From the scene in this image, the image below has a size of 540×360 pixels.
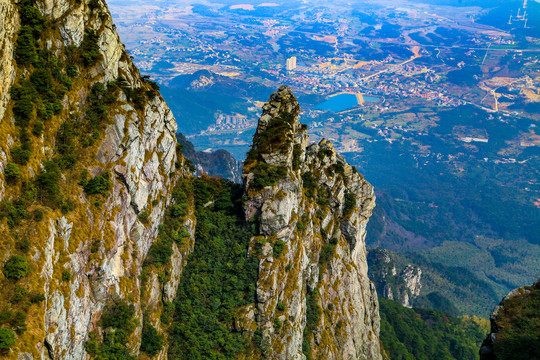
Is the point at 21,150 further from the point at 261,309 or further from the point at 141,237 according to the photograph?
the point at 261,309

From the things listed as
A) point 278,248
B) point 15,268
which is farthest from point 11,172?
point 278,248

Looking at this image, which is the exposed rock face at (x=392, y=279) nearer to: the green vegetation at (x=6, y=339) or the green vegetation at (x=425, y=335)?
the green vegetation at (x=425, y=335)

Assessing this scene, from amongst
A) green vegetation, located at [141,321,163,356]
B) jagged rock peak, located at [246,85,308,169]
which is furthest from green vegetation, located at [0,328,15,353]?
jagged rock peak, located at [246,85,308,169]

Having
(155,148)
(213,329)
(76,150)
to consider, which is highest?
(76,150)

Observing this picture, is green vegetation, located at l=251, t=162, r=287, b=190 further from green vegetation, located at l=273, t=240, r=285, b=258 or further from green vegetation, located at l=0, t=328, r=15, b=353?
green vegetation, located at l=0, t=328, r=15, b=353

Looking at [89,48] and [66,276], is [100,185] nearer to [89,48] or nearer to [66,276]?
[66,276]

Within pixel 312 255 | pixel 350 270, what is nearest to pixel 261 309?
pixel 312 255
